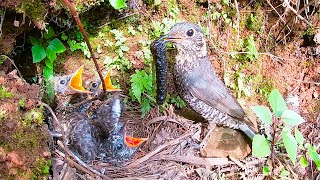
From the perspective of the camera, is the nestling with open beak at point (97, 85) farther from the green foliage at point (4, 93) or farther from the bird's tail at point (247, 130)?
the bird's tail at point (247, 130)

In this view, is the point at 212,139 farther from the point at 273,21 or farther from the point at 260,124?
the point at 273,21

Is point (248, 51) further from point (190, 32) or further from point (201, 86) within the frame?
point (190, 32)

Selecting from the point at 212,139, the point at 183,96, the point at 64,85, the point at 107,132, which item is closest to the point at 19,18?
the point at 64,85

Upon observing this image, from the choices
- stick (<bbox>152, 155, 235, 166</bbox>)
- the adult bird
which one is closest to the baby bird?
stick (<bbox>152, 155, 235, 166</bbox>)

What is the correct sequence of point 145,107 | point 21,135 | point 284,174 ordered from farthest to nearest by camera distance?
point 145,107 < point 284,174 < point 21,135

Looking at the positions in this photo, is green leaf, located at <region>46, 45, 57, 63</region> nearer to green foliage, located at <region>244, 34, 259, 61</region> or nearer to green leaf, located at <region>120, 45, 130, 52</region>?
green leaf, located at <region>120, 45, 130, 52</region>

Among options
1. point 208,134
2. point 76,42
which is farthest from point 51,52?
point 208,134

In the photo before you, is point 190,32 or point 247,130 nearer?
point 190,32
